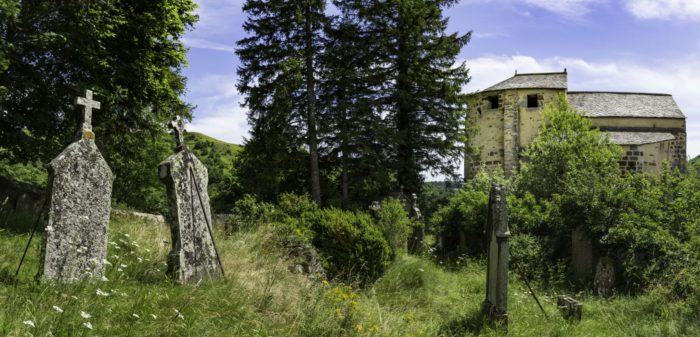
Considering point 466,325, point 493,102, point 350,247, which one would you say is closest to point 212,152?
point 493,102

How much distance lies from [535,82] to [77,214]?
2587cm

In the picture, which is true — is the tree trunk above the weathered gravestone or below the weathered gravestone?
above

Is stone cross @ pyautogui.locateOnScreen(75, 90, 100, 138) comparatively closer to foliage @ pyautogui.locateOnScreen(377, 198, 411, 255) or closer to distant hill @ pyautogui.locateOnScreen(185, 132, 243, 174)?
foliage @ pyautogui.locateOnScreen(377, 198, 411, 255)

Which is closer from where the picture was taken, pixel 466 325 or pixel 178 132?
pixel 178 132

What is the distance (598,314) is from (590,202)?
4.67 meters

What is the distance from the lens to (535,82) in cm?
2720

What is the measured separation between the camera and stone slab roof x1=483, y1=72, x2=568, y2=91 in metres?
26.5

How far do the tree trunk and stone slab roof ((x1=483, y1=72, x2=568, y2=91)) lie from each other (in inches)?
461

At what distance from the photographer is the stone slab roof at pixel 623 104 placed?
27.8 metres

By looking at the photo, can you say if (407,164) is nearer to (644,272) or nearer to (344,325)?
(644,272)

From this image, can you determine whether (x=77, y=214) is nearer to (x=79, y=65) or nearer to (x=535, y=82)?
(x=79, y=65)

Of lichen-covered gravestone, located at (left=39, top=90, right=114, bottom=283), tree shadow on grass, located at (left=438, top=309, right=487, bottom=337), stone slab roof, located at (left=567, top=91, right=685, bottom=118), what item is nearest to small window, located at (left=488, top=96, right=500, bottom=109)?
stone slab roof, located at (left=567, top=91, right=685, bottom=118)

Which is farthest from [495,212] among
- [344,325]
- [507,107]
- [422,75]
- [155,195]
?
[155,195]

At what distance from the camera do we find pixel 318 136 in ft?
68.4
